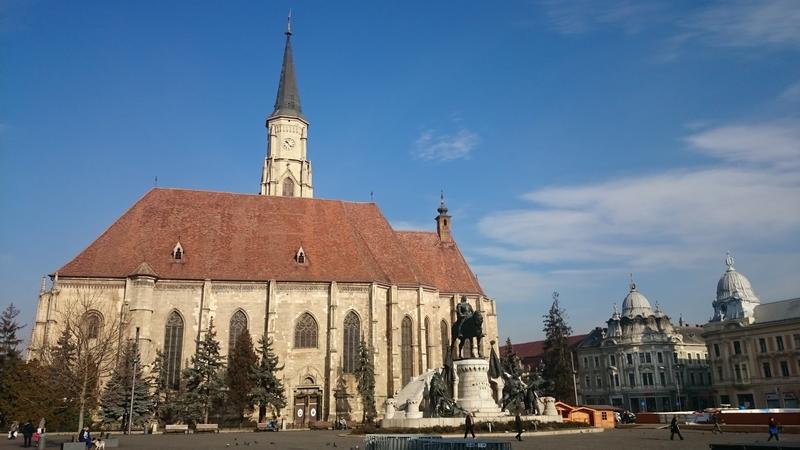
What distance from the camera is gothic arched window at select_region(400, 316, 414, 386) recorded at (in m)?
39.8

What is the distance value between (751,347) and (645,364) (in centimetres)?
1199

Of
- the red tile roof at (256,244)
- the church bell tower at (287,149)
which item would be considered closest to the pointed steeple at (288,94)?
the church bell tower at (287,149)

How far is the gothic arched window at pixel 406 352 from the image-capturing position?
3978cm

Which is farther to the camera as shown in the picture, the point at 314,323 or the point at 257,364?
the point at 314,323

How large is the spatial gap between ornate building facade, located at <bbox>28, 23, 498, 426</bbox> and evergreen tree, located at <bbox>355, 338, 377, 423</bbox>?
Answer: 1083 mm

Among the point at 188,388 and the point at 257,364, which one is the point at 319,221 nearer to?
the point at 257,364

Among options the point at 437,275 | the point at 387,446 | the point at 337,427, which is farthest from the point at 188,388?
the point at 387,446

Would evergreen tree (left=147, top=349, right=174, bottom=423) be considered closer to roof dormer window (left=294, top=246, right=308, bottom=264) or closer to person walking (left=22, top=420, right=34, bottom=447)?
roof dormer window (left=294, top=246, right=308, bottom=264)

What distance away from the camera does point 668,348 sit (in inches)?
2576

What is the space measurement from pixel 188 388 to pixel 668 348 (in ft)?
169

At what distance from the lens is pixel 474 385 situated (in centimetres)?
2634

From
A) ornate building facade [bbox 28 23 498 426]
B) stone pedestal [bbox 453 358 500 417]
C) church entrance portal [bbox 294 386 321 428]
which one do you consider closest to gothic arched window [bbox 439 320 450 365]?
ornate building facade [bbox 28 23 498 426]

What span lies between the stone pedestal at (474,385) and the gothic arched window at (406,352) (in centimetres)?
1342

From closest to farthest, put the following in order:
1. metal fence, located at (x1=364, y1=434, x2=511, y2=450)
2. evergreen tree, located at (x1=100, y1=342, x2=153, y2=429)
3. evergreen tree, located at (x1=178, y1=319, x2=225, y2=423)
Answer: metal fence, located at (x1=364, y1=434, x2=511, y2=450), evergreen tree, located at (x1=100, y1=342, x2=153, y2=429), evergreen tree, located at (x1=178, y1=319, x2=225, y2=423)
